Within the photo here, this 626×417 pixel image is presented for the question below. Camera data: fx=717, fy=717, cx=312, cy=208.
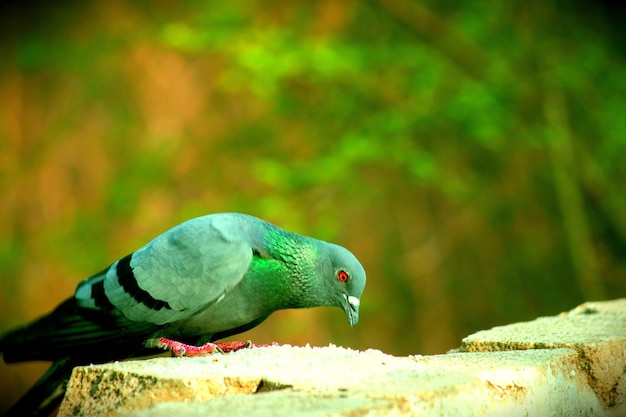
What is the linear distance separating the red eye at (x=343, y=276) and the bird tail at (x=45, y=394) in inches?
45.3

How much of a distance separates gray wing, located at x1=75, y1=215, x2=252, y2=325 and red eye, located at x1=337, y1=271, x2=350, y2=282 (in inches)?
15.7

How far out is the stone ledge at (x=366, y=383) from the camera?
1.71 m

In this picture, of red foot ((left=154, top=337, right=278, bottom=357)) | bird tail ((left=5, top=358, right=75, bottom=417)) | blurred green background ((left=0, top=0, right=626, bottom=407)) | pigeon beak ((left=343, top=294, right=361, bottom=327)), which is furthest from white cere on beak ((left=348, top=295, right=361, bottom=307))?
blurred green background ((left=0, top=0, right=626, bottom=407))

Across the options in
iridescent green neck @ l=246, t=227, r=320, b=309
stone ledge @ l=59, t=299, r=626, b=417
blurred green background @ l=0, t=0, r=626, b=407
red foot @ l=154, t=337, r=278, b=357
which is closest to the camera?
stone ledge @ l=59, t=299, r=626, b=417

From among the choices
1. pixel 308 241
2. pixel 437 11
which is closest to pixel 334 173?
pixel 437 11

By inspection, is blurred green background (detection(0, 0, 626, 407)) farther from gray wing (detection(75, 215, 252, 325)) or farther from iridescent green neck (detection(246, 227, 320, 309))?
gray wing (detection(75, 215, 252, 325))

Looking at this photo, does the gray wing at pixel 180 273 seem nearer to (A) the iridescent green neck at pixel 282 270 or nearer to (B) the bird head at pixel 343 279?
(A) the iridescent green neck at pixel 282 270

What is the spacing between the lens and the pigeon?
109 inches

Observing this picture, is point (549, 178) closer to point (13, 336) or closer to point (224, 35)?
point (224, 35)

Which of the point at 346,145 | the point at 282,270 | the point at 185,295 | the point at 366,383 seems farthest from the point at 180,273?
the point at 346,145

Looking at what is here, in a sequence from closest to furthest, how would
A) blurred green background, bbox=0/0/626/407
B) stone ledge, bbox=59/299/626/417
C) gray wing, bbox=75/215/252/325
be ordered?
stone ledge, bbox=59/299/626/417 < gray wing, bbox=75/215/252/325 < blurred green background, bbox=0/0/626/407

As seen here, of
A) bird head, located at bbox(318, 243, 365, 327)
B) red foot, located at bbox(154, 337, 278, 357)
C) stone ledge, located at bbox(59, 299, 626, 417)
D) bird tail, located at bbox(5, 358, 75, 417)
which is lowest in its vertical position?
stone ledge, located at bbox(59, 299, 626, 417)

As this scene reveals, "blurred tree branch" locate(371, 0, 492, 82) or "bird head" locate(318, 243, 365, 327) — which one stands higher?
"blurred tree branch" locate(371, 0, 492, 82)

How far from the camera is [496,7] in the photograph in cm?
645
